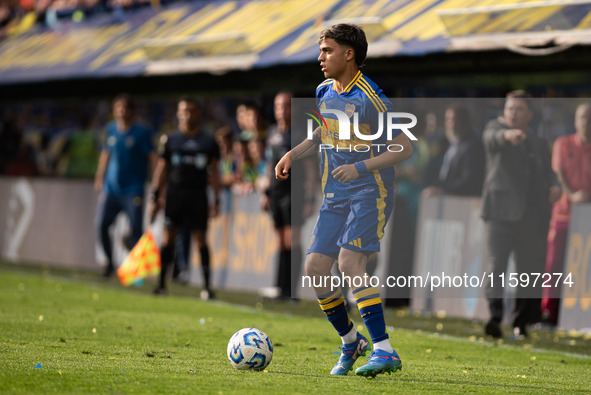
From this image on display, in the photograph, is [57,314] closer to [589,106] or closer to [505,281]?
[505,281]

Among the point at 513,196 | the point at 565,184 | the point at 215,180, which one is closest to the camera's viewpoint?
the point at 513,196

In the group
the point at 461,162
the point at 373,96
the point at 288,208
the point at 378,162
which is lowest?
the point at 288,208

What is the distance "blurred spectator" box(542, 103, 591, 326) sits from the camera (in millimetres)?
10719

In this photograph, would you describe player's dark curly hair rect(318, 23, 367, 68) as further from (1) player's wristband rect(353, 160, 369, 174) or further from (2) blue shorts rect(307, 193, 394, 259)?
(2) blue shorts rect(307, 193, 394, 259)

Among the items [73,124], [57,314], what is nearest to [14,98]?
[73,124]

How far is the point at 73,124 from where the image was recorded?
2247cm

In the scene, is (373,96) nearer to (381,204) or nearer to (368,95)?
(368,95)

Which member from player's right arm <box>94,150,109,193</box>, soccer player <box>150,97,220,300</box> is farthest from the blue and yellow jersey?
player's right arm <box>94,150,109,193</box>

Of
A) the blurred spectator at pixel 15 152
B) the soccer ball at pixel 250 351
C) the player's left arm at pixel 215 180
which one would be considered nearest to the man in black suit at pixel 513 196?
the soccer ball at pixel 250 351

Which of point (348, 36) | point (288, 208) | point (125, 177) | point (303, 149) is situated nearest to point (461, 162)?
point (288, 208)

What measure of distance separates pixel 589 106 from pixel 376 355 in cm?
545

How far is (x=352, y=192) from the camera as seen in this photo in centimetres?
654

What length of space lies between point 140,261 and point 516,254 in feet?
17.6

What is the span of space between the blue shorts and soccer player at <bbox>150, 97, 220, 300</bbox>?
238 inches
